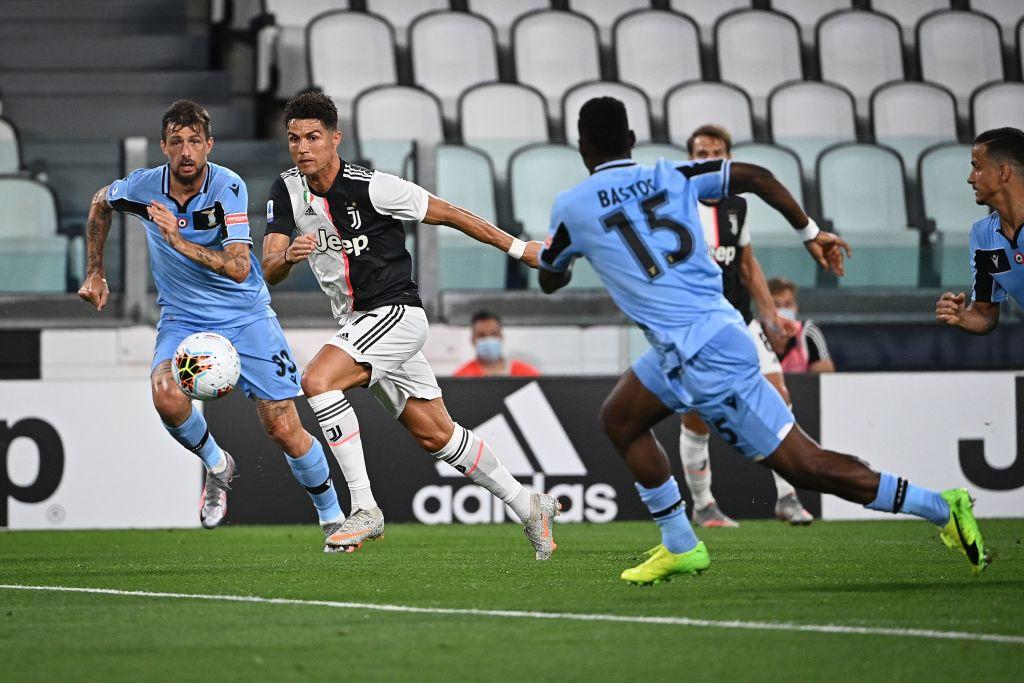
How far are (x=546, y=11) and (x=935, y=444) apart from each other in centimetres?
633

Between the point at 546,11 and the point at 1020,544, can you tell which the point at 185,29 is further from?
the point at 1020,544

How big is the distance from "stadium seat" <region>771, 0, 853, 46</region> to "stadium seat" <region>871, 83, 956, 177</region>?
1.28 metres

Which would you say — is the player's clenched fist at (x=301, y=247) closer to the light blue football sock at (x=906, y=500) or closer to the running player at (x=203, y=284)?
the running player at (x=203, y=284)

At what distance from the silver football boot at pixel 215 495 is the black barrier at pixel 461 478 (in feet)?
6.72

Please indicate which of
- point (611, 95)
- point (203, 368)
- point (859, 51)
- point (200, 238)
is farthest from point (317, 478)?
point (859, 51)

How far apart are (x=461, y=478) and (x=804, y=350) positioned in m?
2.87

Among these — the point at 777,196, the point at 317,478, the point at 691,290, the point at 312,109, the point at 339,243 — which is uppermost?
the point at 312,109

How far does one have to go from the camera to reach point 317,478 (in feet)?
27.0

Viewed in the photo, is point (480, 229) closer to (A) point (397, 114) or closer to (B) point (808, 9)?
(A) point (397, 114)

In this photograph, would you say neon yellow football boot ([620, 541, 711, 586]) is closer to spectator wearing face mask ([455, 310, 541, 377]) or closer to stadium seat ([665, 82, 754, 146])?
spectator wearing face mask ([455, 310, 541, 377])

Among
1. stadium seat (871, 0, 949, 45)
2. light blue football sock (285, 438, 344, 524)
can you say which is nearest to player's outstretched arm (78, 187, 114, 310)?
light blue football sock (285, 438, 344, 524)

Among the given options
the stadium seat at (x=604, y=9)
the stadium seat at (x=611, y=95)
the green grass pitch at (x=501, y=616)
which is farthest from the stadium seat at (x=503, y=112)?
the green grass pitch at (x=501, y=616)

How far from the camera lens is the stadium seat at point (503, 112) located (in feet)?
46.0

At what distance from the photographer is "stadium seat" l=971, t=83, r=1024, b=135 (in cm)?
1491
